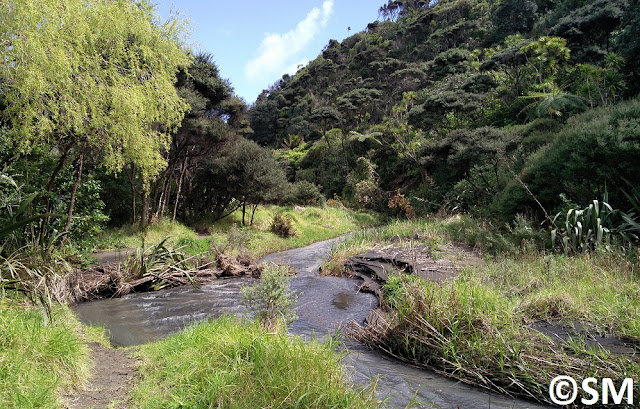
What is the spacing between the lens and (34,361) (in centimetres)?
307

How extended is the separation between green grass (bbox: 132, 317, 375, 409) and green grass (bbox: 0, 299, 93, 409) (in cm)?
59

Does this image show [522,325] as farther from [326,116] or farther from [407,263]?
[326,116]

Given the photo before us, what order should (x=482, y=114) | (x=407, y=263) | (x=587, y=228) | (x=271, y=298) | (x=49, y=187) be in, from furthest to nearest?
(x=482, y=114) < (x=407, y=263) < (x=587, y=228) < (x=49, y=187) < (x=271, y=298)

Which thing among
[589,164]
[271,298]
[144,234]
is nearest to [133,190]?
[144,234]

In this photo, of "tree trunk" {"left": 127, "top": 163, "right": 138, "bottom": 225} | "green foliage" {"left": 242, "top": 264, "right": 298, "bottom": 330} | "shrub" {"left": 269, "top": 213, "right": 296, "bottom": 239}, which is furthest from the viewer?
"shrub" {"left": 269, "top": 213, "right": 296, "bottom": 239}

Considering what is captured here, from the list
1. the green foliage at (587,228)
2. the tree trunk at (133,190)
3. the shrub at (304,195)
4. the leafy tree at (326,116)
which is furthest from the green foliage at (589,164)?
the leafy tree at (326,116)

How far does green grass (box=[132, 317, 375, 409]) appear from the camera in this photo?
254 centimetres

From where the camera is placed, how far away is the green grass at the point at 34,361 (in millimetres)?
2631

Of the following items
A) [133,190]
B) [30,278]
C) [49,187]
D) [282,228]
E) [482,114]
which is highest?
[482,114]

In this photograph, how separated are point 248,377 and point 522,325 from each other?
313 centimetres

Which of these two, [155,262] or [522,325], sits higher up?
[522,325]

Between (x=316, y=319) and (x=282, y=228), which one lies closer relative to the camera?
(x=316, y=319)

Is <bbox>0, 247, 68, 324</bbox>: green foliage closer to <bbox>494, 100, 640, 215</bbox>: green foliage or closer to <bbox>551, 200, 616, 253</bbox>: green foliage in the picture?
<bbox>551, 200, 616, 253</bbox>: green foliage

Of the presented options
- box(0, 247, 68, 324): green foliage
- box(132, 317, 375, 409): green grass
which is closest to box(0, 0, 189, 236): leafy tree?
box(0, 247, 68, 324): green foliage
